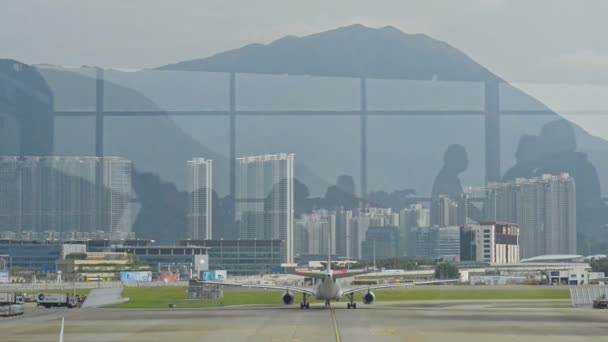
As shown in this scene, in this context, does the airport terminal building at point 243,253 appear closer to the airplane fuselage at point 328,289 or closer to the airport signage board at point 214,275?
the airport signage board at point 214,275

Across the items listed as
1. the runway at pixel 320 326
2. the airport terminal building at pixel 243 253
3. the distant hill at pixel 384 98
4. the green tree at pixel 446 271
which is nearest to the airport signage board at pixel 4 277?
the airport terminal building at pixel 243 253

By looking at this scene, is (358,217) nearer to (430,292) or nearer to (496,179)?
(496,179)

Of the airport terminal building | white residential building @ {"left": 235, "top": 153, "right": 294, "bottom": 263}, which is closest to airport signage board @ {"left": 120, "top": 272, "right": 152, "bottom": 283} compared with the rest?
the airport terminal building

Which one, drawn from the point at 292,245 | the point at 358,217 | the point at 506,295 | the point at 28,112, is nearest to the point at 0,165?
the point at 28,112

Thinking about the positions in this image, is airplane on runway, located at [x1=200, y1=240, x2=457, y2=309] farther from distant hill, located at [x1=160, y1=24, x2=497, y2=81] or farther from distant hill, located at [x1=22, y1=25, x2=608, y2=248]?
distant hill, located at [x1=160, y1=24, x2=497, y2=81]

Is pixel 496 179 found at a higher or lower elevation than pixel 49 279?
higher

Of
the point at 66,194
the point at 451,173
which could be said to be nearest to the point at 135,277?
the point at 66,194
